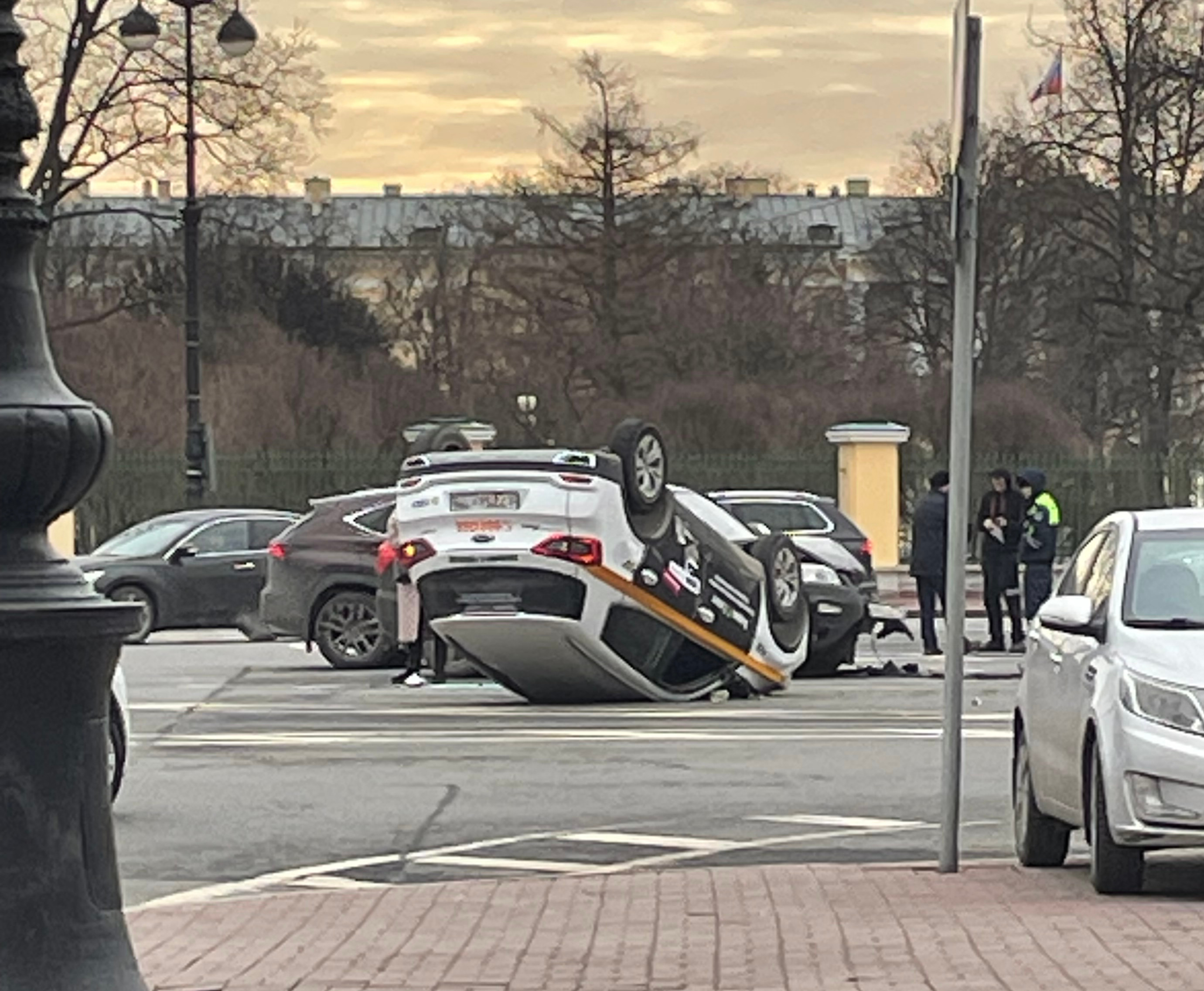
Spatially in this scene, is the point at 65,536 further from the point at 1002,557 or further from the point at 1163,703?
the point at 1163,703

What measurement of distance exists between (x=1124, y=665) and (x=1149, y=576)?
0.74 metres

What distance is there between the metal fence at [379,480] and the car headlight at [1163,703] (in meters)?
34.7

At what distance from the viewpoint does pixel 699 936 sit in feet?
29.7

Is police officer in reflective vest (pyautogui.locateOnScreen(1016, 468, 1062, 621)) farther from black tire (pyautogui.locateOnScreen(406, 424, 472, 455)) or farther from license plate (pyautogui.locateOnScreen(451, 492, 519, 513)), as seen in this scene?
license plate (pyautogui.locateOnScreen(451, 492, 519, 513))

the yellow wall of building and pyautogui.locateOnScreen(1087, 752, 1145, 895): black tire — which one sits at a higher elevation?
pyautogui.locateOnScreen(1087, 752, 1145, 895): black tire

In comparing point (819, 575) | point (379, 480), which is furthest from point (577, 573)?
point (379, 480)

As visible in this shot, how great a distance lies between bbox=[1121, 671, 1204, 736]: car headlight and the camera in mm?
9820

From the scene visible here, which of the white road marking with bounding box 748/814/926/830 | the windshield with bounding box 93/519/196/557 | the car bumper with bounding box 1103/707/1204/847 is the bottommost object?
the windshield with bounding box 93/519/196/557

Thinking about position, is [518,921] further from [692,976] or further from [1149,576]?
[1149,576]

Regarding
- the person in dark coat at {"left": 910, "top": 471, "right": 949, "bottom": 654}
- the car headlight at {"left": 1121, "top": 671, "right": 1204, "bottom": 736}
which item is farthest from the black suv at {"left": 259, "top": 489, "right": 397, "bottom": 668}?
the car headlight at {"left": 1121, "top": 671, "right": 1204, "bottom": 736}

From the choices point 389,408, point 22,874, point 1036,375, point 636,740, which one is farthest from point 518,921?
point 1036,375

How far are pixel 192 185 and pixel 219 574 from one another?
35.6 feet

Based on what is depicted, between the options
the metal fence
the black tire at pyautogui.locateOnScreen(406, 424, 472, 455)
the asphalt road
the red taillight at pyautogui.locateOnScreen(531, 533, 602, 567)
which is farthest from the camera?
the metal fence

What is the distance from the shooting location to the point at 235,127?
4697 cm
